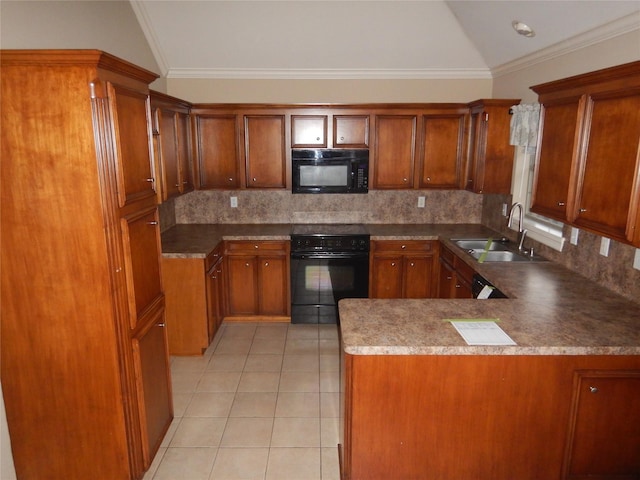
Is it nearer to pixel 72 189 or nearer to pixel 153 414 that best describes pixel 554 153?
pixel 72 189

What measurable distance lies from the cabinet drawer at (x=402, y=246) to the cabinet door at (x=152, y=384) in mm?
2248

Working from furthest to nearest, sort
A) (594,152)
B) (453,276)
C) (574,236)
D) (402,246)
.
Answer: (402,246) → (453,276) → (574,236) → (594,152)

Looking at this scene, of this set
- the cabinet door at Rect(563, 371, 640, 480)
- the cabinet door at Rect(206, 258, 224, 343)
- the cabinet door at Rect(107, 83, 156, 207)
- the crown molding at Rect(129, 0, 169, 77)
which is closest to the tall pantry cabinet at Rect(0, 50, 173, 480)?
the cabinet door at Rect(107, 83, 156, 207)

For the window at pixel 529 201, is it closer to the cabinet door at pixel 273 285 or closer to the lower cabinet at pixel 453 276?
the lower cabinet at pixel 453 276

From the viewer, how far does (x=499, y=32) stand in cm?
353

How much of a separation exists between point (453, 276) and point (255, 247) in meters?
1.82

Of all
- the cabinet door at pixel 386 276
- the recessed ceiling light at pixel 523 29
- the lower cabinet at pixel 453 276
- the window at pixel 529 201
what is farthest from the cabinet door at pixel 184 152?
the window at pixel 529 201

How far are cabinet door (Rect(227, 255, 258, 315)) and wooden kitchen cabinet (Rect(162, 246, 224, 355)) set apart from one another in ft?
1.39

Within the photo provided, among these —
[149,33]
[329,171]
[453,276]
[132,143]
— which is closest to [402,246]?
[453,276]

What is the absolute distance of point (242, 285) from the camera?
4328 mm

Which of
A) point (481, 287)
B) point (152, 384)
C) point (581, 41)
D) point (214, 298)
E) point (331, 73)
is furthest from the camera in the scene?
point (331, 73)

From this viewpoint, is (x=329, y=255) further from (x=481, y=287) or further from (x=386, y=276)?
(x=481, y=287)

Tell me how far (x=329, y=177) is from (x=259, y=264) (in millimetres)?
1080

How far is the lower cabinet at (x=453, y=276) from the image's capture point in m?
3.48
